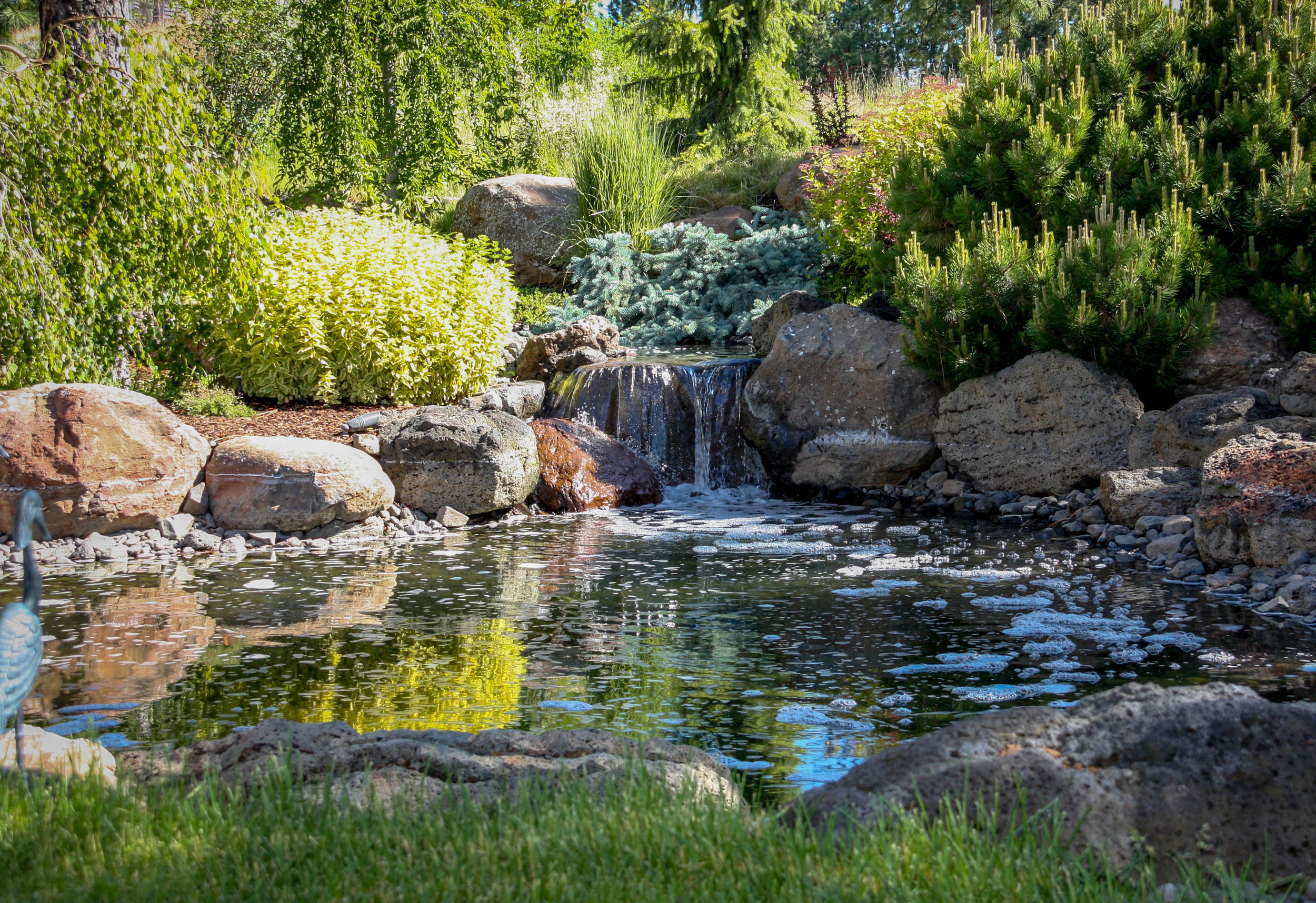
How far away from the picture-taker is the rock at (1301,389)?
7648mm

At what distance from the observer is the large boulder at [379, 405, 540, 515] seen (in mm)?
8812

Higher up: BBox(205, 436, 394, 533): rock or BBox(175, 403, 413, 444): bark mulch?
BBox(175, 403, 413, 444): bark mulch

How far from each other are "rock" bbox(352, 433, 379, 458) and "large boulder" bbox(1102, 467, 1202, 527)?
18.6ft

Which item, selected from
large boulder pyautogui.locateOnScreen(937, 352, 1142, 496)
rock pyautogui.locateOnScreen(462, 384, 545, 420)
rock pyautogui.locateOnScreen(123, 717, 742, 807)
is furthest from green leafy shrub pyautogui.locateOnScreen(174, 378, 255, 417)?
rock pyautogui.locateOnScreen(123, 717, 742, 807)

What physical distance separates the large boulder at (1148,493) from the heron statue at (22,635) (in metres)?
6.88

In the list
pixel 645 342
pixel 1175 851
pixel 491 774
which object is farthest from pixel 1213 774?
pixel 645 342

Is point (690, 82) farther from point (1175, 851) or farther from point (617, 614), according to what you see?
point (1175, 851)

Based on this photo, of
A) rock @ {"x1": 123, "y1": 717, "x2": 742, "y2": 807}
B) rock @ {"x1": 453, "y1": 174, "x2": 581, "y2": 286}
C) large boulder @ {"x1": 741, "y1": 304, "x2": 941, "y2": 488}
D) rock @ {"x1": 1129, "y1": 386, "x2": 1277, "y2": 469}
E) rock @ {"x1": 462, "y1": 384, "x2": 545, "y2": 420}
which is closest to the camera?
rock @ {"x1": 123, "y1": 717, "x2": 742, "y2": 807}

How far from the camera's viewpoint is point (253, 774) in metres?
2.72

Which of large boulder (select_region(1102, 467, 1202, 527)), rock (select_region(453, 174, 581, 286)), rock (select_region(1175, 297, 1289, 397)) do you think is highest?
rock (select_region(453, 174, 581, 286))

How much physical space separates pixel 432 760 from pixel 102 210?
6091 mm

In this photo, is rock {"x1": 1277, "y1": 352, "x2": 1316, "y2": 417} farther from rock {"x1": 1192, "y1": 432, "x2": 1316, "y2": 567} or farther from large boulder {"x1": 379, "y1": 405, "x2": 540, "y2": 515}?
large boulder {"x1": 379, "y1": 405, "x2": 540, "y2": 515}

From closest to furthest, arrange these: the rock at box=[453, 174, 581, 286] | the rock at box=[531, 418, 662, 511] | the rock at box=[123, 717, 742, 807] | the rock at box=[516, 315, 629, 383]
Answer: the rock at box=[123, 717, 742, 807], the rock at box=[531, 418, 662, 511], the rock at box=[516, 315, 629, 383], the rock at box=[453, 174, 581, 286]

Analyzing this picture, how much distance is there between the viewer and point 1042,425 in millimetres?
8977
